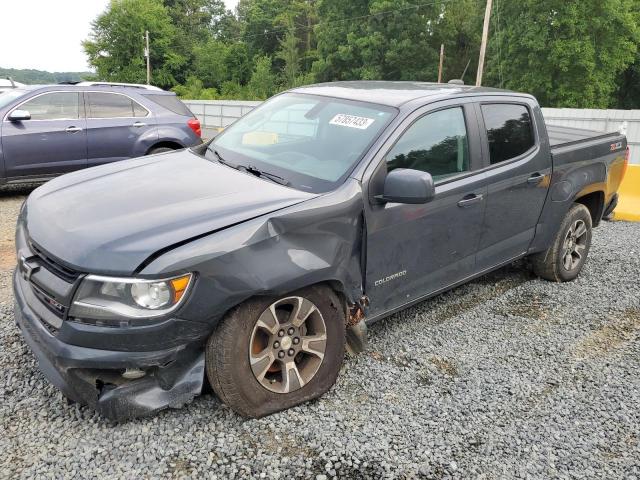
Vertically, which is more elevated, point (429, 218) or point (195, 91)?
point (429, 218)

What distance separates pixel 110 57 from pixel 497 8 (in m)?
47.3

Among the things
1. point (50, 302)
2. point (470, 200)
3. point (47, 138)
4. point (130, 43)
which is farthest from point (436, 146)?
point (130, 43)

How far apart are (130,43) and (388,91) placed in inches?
2837

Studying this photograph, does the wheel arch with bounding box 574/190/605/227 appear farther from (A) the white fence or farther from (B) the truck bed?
(A) the white fence

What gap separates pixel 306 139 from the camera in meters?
3.55

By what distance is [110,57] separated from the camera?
68625 mm

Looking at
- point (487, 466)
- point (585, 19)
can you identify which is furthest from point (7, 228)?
point (585, 19)

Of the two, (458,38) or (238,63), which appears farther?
(238,63)

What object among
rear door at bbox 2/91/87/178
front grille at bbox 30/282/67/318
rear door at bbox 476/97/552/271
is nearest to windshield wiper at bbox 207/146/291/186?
front grille at bbox 30/282/67/318

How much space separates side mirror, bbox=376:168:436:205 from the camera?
2996 mm

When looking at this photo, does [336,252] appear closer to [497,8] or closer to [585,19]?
[585,19]

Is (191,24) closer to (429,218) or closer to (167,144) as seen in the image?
(167,144)

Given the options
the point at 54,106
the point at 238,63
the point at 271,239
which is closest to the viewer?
the point at 271,239

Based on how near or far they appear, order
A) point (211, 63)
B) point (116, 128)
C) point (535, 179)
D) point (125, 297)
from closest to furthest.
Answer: point (125, 297) → point (535, 179) → point (116, 128) → point (211, 63)
